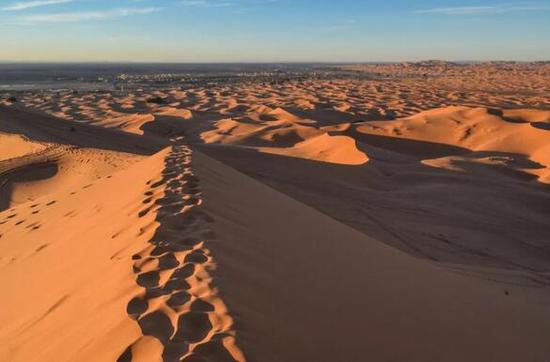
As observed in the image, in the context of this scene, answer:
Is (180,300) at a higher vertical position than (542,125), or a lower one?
higher

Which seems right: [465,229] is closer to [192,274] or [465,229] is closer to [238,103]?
[192,274]

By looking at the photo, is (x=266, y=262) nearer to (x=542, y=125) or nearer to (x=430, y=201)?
(x=430, y=201)

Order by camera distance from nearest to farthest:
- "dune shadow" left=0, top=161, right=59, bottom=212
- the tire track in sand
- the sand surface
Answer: the tire track in sand < the sand surface < "dune shadow" left=0, top=161, right=59, bottom=212

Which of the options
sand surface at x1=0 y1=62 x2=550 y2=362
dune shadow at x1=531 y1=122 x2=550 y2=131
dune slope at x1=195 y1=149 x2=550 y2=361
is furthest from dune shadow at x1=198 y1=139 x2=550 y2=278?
dune shadow at x1=531 y1=122 x2=550 y2=131

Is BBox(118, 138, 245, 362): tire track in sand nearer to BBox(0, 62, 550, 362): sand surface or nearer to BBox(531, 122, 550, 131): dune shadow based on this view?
BBox(0, 62, 550, 362): sand surface

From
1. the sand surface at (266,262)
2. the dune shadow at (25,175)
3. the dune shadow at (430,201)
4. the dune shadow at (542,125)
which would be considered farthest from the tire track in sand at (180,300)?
the dune shadow at (542,125)

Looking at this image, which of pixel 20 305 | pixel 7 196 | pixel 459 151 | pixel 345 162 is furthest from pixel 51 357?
pixel 459 151

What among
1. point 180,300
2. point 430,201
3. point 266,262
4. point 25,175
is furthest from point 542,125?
point 180,300

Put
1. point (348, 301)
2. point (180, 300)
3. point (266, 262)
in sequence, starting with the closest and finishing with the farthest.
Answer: point (180, 300)
point (348, 301)
point (266, 262)

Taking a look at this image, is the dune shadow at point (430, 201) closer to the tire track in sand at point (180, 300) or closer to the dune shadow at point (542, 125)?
the tire track in sand at point (180, 300)
